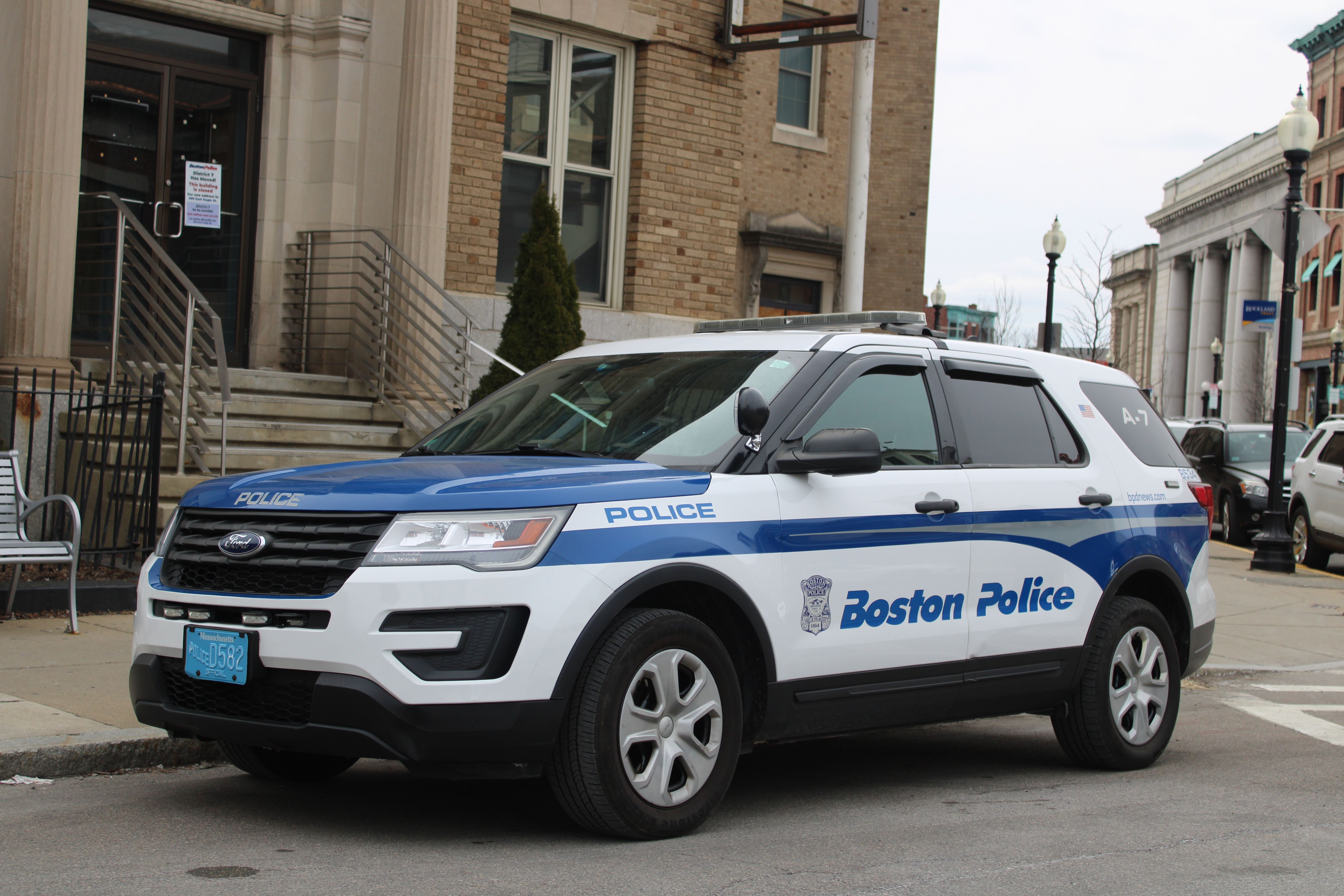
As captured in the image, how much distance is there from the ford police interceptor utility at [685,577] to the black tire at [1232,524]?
15.6 m

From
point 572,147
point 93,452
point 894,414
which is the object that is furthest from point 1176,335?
point 894,414

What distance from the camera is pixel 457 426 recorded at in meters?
6.66

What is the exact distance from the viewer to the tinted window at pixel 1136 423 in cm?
739

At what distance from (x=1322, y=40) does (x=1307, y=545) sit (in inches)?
2316

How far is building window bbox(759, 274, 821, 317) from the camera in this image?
2055 cm

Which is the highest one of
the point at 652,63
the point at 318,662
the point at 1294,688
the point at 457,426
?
the point at 652,63

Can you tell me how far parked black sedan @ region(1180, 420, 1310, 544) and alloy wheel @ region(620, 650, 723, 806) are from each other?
1730cm

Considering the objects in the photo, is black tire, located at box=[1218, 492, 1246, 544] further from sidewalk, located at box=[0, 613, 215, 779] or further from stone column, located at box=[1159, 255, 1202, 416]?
stone column, located at box=[1159, 255, 1202, 416]

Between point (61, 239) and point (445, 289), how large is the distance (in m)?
3.92

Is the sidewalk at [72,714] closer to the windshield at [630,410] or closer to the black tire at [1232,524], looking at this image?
the windshield at [630,410]

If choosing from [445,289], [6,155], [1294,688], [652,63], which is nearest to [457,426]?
[1294,688]

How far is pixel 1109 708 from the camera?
7.01m

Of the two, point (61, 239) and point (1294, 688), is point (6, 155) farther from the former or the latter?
point (1294, 688)

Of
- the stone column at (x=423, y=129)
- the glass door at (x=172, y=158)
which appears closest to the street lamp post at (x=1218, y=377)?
the stone column at (x=423, y=129)
